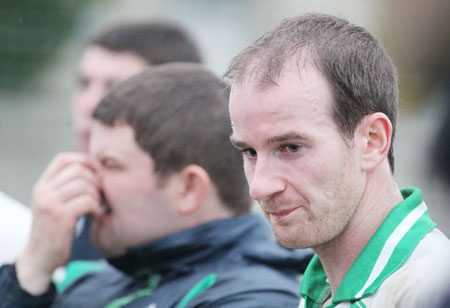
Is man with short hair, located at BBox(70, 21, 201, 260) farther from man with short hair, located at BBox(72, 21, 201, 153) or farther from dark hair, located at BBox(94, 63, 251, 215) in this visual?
dark hair, located at BBox(94, 63, 251, 215)

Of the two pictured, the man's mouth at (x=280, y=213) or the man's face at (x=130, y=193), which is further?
the man's face at (x=130, y=193)

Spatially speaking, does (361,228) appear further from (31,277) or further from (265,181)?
(31,277)

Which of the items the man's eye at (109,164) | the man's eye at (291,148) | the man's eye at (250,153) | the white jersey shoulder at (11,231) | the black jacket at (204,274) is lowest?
the white jersey shoulder at (11,231)

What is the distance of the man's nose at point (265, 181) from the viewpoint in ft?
6.61

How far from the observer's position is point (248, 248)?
3080 mm

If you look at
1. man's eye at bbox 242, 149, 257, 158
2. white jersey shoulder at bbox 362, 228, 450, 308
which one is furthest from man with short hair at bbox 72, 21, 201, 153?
white jersey shoulder at bbox 362, 228, 450, 308

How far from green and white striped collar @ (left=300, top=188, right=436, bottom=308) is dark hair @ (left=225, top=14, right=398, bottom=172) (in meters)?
0.16

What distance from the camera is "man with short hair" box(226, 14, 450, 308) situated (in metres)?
1.98

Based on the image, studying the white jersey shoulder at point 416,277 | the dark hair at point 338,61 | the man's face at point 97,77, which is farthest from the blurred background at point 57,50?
the white jersey shoulder at point 416,277

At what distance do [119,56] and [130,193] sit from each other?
1.90 meters

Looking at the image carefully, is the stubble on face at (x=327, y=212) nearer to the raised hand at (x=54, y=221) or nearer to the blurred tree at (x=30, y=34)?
the raised hand at (x=54, y=221)

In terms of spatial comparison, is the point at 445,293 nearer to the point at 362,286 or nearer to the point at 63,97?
the point at 362,286

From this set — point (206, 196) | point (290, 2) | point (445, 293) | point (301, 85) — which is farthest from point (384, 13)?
point (445, 293)

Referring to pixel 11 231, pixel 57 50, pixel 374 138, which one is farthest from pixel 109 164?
pixel 57 50
